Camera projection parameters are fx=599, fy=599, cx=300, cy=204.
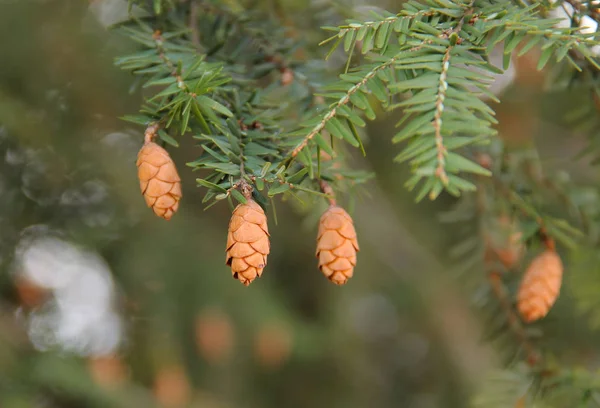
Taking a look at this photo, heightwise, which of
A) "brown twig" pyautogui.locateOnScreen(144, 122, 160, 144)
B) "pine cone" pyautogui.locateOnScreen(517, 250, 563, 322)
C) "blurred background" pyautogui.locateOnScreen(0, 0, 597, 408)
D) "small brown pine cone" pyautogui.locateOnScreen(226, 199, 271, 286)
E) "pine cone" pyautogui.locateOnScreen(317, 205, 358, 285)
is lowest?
"blurred background" pyautogui.locateOnScreen(0, 0, 597, 408)

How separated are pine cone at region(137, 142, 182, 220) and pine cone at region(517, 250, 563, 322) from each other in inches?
22.1

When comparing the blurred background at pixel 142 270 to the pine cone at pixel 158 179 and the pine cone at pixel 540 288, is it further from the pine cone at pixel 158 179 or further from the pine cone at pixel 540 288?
the pine cone at pixel 158 179

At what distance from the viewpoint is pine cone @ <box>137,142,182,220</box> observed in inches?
27.2

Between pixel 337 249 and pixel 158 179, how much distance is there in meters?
0.22

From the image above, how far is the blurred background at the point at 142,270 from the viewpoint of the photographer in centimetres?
138

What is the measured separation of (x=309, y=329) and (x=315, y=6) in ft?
4.00

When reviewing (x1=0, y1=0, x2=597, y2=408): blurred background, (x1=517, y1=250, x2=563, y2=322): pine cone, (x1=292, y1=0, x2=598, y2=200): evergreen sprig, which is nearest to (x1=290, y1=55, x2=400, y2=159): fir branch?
(x1=292, y1=0, x2=598, y2=200): evergreen sprig

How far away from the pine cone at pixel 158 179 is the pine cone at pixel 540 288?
561 millimetres

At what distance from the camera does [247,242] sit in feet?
2.07

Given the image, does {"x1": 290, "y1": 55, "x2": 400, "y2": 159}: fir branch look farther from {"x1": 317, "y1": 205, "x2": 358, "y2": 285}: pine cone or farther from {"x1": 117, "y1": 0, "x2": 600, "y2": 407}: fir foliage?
{"x1": 317, "y1": 205, "x2": 358, "y2": 285}: pine cone

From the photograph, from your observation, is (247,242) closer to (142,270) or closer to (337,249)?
(337,249)

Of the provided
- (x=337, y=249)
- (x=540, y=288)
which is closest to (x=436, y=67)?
(x=337, y=249)

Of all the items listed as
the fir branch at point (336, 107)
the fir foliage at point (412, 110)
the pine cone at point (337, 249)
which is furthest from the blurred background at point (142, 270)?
the fir branch at point (336, 107)

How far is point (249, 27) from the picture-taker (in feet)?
3.11
